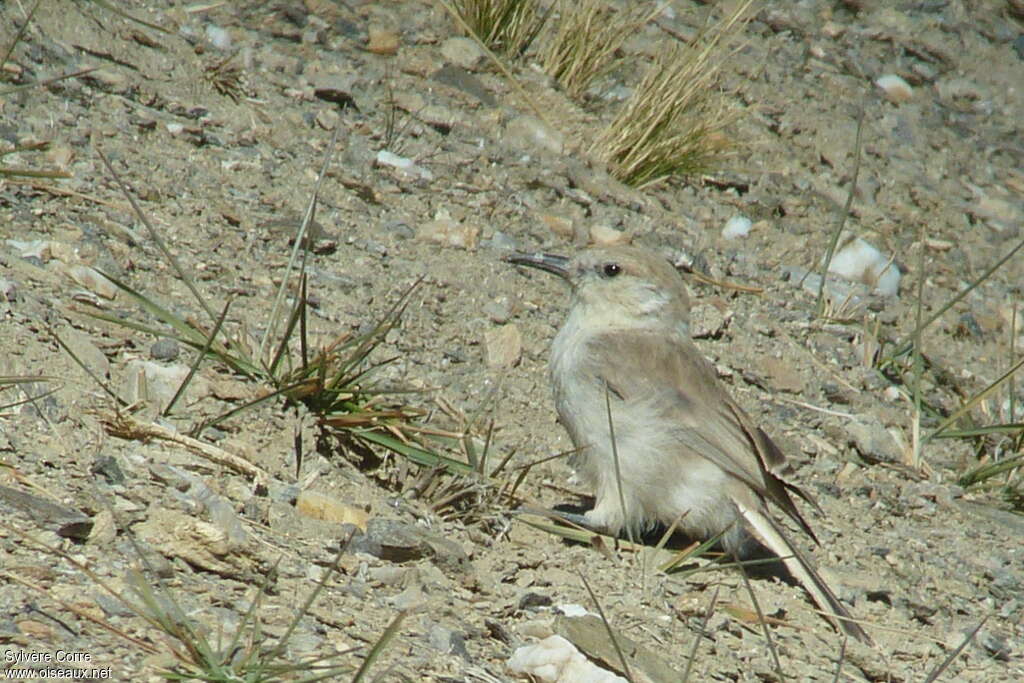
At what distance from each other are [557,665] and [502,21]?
5485mm

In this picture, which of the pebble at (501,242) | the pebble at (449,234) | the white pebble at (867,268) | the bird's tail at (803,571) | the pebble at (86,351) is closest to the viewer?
the pebble at (86,351)

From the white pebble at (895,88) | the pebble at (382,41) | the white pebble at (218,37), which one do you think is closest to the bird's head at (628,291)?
the pebble at (382,41)

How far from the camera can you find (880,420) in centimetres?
733

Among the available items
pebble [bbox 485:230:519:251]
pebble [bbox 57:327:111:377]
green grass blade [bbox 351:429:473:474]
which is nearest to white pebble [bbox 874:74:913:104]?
pebble [bbox 485:230:519:251]

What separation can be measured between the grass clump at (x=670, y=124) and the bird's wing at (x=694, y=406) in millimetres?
2404

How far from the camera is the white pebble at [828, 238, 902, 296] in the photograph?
859 centimetres

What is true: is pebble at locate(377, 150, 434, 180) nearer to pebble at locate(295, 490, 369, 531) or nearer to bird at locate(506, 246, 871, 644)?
bird at locate(506, 246, 871, 644)

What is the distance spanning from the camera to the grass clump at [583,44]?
8.83 meters

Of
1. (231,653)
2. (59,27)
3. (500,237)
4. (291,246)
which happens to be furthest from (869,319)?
(231,653)

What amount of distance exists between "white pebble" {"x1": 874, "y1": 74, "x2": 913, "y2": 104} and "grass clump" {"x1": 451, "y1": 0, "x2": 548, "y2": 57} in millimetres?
3199

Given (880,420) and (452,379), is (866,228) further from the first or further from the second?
(452,379)

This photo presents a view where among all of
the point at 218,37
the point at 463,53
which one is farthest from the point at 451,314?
the point at 463,53

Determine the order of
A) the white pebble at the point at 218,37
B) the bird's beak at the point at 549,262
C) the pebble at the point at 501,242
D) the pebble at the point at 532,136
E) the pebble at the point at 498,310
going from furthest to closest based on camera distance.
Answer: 1. the pebble at the point at 532,136
2. the white pebble at the point at 218,37
3. the pebble at the point at 501,242
4. the pebble at the point at 498,310
5. the bird's beak at the point at 549,262

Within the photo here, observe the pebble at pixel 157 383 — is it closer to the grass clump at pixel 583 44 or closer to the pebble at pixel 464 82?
the pebble at pixel 464 82
